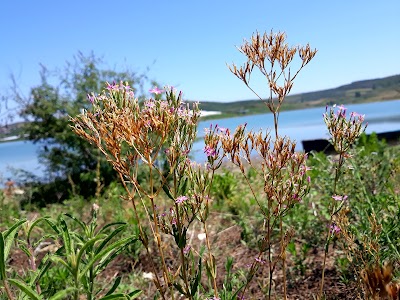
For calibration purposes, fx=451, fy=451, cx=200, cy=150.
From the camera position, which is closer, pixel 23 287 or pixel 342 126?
pixel 23 287

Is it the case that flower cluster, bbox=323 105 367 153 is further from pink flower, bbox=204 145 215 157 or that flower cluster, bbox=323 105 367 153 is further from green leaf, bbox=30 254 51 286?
green leaf, bbox=30 254 51 286

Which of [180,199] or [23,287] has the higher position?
[180,199]

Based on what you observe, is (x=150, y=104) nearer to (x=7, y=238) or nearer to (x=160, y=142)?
(x=160, y=142)

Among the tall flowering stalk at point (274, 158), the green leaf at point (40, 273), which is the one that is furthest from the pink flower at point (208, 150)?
the green leaf at point (40, 273)

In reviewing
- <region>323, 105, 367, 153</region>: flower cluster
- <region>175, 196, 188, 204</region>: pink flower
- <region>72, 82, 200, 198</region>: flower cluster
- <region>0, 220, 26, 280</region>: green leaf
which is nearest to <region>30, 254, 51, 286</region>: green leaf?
<region>0, 220, 26, 280</region>: green leaf

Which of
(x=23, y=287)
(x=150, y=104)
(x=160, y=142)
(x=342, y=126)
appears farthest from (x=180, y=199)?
(x=342, y=126)

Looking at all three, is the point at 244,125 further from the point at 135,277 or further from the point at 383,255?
the point at 135,277

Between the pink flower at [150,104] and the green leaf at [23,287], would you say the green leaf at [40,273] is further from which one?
the pink flower at [150,104]

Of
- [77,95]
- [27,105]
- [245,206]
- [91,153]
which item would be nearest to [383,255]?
[245,206]

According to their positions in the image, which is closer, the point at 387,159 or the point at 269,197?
the point at 269,197

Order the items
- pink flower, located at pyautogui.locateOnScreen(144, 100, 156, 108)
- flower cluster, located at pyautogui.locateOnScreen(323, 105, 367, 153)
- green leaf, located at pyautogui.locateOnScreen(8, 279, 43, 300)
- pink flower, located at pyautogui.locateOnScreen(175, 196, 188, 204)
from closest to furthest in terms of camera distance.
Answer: green leaf, located at pyautogui.locateOnScreen(8, 279, 43, 300)
pink flower, located at pyautogui.locateOnScreen(175, 196, 188, 204)
pink flower, located at pyautogui.locateOnScreen(144, 100, 156, 108)
flower cluster, located at pyautogui.locateOnScreen(323, 105, 367, 153)

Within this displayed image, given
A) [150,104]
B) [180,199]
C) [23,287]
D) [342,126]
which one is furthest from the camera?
[342,126]

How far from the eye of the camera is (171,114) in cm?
179

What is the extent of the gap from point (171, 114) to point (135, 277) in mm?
2304
